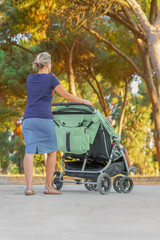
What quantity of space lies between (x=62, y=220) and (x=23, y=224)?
0.40 m

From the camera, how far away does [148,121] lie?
4022 centimetres

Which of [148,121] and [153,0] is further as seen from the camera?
[148,121]

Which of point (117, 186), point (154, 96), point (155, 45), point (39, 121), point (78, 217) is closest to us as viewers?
point (78, 217)

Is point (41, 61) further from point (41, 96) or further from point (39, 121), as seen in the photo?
point (39, 121)

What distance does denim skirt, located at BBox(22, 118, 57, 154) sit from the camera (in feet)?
20.6

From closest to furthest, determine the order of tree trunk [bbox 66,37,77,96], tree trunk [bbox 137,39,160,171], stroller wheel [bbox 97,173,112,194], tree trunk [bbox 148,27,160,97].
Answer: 1. stroller wheel [bbox 97,173,112,194]
2. tree trunk [bbox 148,27,160,97]
3. tree trunk [bbox 137,39,160,171]
4. tree trunk [bbox 66,37,77,96]

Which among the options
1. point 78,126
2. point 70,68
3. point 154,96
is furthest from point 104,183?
point 70,68

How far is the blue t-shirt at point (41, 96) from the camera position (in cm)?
629

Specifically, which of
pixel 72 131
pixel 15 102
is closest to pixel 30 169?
pixel 72 131

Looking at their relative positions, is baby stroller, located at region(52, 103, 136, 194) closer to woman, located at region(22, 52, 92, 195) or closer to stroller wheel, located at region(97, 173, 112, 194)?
stroller wheel, located at region(97, 173, 112, 194)

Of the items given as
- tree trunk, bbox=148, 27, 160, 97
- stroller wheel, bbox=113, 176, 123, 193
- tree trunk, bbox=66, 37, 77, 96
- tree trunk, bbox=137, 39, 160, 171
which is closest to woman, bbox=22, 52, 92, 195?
stroller wheel, bbox=113, 176, 123, 193

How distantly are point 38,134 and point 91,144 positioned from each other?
1.13 metres

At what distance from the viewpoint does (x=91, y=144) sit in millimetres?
7148

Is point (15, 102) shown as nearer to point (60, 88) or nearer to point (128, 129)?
point (128, 129)
